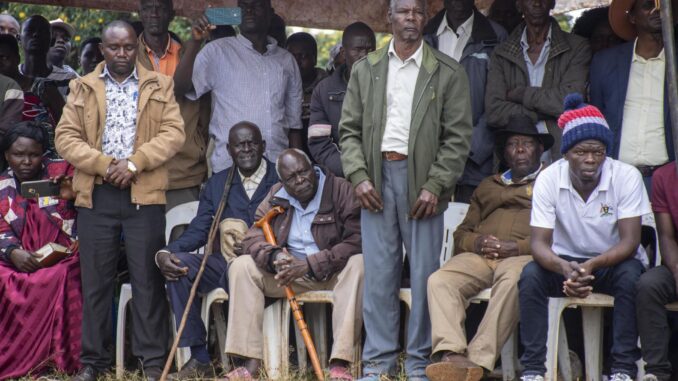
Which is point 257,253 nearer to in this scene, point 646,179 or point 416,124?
point 416,124

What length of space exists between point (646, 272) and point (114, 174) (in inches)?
125

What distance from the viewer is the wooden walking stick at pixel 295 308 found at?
20.6 ft

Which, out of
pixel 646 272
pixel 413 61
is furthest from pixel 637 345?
pixel 413 61

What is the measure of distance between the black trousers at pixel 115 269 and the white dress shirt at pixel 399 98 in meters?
1.64

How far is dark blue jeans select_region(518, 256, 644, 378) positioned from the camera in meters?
5.66

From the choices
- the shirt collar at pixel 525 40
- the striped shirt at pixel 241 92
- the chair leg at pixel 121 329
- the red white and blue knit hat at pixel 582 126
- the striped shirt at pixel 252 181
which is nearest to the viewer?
the red white and blue knit hat at pixel 582 126

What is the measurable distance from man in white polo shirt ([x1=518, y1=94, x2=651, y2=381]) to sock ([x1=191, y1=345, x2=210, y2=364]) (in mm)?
2054

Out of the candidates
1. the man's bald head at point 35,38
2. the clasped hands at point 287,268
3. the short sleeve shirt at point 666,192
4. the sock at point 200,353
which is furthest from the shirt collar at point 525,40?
the man's bald head at point 35,38

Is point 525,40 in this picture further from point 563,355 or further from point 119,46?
point 119,46

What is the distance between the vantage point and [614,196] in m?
5.90

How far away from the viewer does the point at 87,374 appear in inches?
260

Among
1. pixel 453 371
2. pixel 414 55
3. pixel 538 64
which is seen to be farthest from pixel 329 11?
pixel 453 371

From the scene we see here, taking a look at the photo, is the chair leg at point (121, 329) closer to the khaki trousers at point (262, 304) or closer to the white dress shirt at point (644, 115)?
the khaki trousers at point (262, 304)

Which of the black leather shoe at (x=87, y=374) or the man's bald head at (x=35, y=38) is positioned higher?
the man's bald head at (x=35, y=38)
